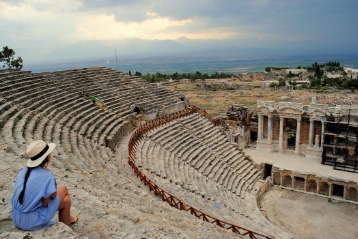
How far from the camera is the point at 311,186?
23.8 metres

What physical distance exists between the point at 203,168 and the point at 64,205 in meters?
15.2

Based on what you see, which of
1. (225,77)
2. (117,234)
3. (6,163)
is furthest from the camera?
(225,77)

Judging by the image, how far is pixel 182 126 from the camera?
23812mm

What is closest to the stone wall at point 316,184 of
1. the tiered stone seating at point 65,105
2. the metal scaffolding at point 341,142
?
the metal scaffolding at point 341,142

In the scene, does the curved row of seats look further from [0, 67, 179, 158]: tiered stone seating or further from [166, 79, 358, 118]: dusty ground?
[166, 79, 358, 118]: dusty ground

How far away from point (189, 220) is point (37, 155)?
17.0 ft

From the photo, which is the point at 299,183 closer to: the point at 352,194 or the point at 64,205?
the point at 352,194

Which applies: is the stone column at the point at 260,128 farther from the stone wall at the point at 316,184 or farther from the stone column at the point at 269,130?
the stone wall at the point at 316,184

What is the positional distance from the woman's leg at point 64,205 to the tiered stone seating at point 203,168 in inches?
295

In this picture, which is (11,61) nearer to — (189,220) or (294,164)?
(294,164)

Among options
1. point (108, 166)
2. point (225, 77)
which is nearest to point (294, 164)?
point (108, 166)

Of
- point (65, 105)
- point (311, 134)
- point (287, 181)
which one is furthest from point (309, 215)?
point (65, 105)

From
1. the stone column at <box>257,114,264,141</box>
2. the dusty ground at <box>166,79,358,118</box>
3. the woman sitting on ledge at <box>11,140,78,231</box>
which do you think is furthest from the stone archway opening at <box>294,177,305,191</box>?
the dusty ground at <box>166,79,358,118</box>

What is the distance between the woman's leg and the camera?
5.62 m
